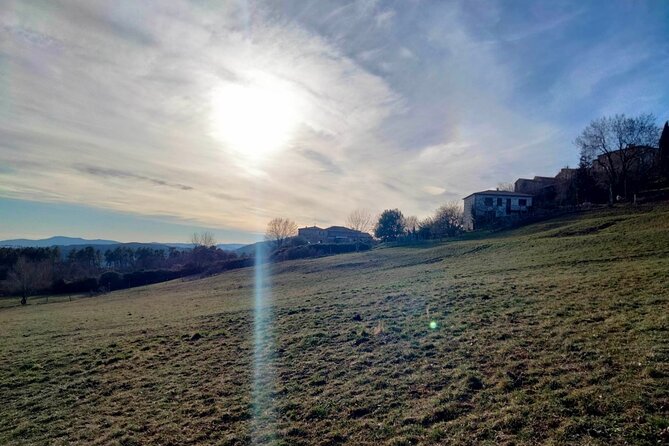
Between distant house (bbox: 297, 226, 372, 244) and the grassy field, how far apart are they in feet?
333

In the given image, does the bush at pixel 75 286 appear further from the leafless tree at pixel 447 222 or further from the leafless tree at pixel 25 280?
the leafless tree at pixel 447 222

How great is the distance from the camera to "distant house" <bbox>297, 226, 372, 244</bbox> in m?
121

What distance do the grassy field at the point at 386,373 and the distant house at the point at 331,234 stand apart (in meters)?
101

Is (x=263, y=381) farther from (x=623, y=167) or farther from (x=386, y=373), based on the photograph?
(x=623, y=167)

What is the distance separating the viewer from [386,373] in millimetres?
9133

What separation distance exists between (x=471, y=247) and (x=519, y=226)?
2019cm

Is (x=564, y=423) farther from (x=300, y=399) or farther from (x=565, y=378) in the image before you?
(x=300, y=399)

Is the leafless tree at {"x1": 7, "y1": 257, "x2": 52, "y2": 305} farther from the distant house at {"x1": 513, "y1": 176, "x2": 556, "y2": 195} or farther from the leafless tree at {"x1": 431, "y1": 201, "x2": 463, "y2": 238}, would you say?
the distant house at {"x1": 513, "y1": 176, "x2": 556, "y2": 195}

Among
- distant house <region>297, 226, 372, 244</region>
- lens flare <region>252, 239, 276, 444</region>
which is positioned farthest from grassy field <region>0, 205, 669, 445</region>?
distant house <region>297, 226, 372, 244</region>

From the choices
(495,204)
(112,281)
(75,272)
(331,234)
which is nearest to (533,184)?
(495,204)

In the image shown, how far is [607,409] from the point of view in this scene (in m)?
5.98

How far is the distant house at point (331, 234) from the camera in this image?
396 ft

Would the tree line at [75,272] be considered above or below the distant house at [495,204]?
below

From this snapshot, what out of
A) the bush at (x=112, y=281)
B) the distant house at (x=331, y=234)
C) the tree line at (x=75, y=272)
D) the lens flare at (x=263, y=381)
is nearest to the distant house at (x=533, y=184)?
the distant house at (x=331, y=234)
